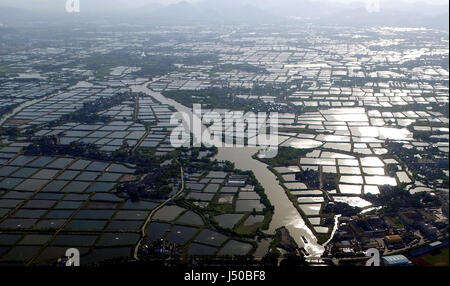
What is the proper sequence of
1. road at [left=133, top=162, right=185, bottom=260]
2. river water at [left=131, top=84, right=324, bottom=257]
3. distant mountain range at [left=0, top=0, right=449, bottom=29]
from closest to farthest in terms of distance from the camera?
road at [left=133, top=162, right=185, bottom=260], river water at [left=131, top=84, right=324, bottom=257], distant mountain range at [left=0, top=0, right=449, bottom=29]

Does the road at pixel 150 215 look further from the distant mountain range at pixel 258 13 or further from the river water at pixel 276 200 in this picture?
the distant mountain range at pixel 258 13

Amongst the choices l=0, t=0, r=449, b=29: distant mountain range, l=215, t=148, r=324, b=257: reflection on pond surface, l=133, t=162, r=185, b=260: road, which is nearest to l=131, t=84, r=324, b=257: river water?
l=215, t=148, r=324, b=257: reflection on pond surface

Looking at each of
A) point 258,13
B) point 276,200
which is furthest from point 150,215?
point 258,13

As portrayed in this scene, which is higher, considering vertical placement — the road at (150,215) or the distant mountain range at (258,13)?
the distant mountain range at (258,13)

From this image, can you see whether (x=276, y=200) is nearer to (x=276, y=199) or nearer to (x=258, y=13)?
(x=276, y=199)

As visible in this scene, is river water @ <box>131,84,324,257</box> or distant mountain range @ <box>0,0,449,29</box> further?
distant mountain range @ <box>0,0,449,29</box>

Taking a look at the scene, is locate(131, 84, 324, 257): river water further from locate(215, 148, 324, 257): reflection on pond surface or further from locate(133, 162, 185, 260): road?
locate(133, 162, 185, 260): road

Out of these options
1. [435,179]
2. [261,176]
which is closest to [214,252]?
[261,176]

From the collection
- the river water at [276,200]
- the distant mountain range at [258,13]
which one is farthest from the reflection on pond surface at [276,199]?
the distant mountain range at [258,13]
